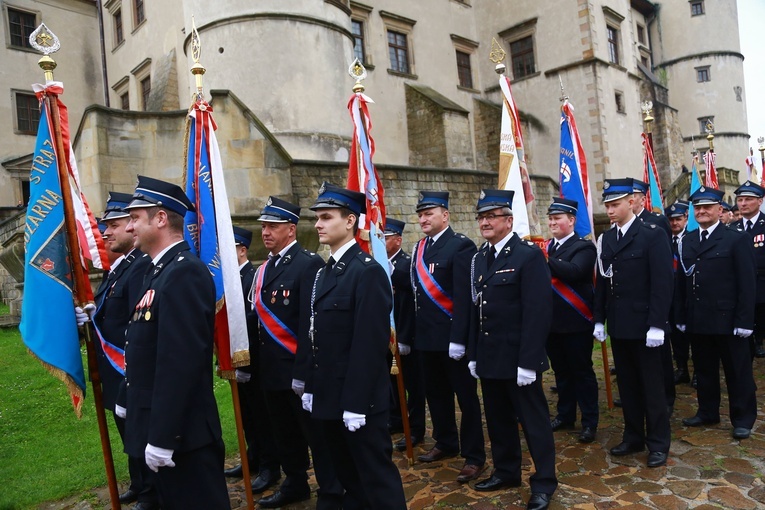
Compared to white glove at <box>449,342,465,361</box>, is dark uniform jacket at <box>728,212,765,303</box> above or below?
above

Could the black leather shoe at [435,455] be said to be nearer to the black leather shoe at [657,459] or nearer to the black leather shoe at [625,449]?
the black leather shoe at [625,449]

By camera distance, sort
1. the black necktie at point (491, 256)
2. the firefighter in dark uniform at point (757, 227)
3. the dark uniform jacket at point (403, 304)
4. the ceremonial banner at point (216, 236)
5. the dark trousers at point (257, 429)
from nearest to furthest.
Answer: the ceremonial banner at point (216, 236) < the black necktie at point (491, 256) < the dark trousers at point (257, 429) < the dark uniform jacket at point (403, 304) < the firefighter in dark uniform at point (757, 227)

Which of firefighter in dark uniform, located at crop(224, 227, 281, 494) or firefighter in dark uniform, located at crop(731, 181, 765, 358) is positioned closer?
firefighter in dark uniform, located at crop(224, 227, 281, 494)

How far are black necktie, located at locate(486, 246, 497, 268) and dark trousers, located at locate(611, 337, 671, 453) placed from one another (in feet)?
4.52

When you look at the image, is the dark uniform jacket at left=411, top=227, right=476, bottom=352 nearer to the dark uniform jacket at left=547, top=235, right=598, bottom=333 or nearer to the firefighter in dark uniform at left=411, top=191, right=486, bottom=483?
the firefighter in dark uniform at left=411, top=191, right=486, bottom=483

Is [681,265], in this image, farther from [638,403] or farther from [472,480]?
[472,480]

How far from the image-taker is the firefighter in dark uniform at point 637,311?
15.7ft

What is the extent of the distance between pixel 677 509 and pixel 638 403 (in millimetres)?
1215

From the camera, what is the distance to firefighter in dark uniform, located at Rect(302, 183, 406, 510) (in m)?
3.52

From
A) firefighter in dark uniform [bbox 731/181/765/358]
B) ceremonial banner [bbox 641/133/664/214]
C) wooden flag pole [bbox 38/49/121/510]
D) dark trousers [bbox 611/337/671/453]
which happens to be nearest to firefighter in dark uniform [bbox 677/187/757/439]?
dark trousers [bbox 611/337/671/453]

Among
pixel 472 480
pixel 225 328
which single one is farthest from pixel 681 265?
pixel 225 328

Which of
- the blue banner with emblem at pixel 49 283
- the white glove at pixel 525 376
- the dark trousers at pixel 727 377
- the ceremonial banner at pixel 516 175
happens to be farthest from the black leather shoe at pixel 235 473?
the dark trousers at pixel 727 377

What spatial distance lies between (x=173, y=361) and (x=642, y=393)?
3.81 m

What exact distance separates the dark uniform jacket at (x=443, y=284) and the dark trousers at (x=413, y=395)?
751 mm
